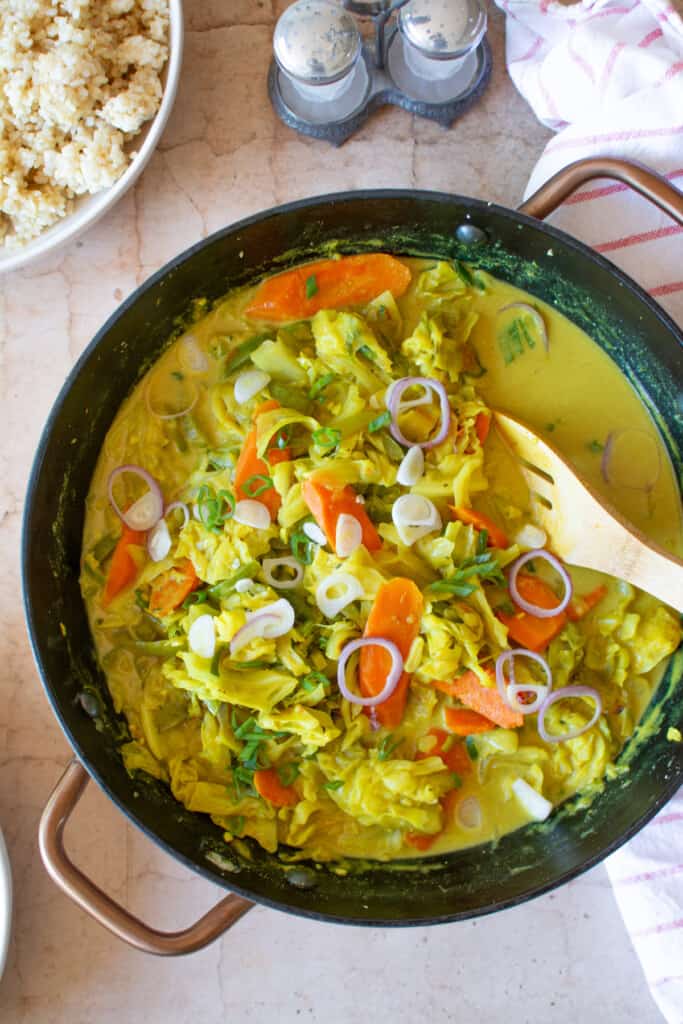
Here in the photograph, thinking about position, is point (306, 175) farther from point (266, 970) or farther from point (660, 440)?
point (266, 970)

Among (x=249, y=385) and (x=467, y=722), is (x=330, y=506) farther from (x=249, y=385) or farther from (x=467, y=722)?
(x=467, y=722)

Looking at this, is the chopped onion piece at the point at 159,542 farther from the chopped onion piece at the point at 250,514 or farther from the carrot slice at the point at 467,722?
the carrot slice at the point at 467,722

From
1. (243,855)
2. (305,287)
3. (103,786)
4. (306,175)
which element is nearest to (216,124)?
(306,175)

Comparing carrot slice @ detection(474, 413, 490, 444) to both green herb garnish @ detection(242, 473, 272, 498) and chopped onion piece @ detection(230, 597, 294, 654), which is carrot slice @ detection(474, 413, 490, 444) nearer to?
green herb garnish @ detection(242, 473, 272, 498)

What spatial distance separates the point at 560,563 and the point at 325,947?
1.20 m

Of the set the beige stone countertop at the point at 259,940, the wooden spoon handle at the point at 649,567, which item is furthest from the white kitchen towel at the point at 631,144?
the wooden spoon handle at the point at 649,567

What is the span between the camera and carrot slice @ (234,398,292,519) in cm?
238

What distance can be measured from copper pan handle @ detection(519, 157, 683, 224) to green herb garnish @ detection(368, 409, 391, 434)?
582mm

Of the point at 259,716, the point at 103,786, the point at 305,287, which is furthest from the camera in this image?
the point at 305,287

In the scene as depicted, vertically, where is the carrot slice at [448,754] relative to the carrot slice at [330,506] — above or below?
below

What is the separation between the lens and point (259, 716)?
235 cm

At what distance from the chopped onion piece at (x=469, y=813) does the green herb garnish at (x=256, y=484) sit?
37.1 inches

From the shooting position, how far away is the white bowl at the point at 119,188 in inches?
96.4

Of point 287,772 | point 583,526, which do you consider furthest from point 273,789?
point 583,526
